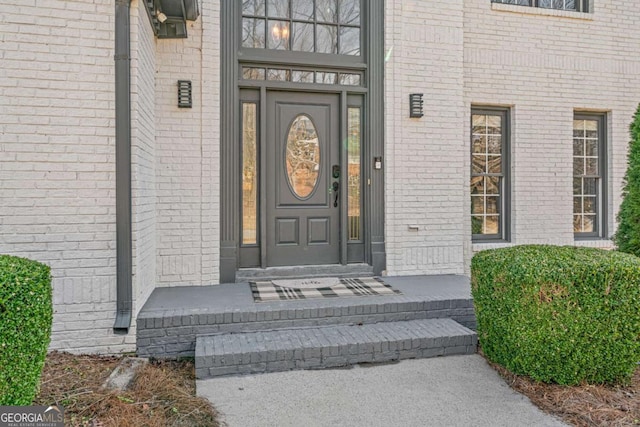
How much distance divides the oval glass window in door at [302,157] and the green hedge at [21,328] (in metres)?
2.97

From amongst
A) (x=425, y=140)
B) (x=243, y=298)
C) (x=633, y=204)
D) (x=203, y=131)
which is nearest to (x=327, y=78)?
(x=425, y=140)

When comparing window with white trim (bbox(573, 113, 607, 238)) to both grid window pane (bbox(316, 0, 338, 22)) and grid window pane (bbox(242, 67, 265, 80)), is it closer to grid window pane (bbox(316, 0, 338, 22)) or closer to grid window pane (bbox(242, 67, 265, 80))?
grid window pane (bbox(316, 0, 338, 22))

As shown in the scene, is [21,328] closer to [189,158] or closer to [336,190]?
[189,158]

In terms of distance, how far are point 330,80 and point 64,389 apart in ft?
12.7

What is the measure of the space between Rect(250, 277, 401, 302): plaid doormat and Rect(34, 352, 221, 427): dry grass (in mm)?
1113

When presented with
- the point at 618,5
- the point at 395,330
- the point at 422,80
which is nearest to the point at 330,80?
the point at 422,80

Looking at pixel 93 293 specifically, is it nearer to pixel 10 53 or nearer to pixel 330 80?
pixel 10 53

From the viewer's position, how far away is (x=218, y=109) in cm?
457

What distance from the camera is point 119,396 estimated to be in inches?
105

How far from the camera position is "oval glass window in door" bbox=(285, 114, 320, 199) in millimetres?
4938

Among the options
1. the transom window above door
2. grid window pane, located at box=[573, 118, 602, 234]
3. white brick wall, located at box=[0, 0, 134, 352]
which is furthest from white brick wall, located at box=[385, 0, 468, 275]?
white brick wall, located at box=[0, 0, 134, 352]

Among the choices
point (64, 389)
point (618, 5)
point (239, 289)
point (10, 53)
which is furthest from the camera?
point (618, 5)

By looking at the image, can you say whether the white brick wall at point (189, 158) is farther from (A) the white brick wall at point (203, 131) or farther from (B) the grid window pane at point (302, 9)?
(B) the grid window pane at point (302, 9)

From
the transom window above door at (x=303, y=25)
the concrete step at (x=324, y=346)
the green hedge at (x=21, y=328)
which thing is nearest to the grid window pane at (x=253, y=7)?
the transom window above door at (x=303, y=25)
